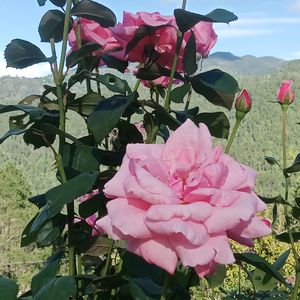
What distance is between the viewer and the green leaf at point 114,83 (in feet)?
2.29

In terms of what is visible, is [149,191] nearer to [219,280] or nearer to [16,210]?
[219,280]

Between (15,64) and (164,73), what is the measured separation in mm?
192

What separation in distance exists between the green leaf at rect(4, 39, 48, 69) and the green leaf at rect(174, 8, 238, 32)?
190 mm

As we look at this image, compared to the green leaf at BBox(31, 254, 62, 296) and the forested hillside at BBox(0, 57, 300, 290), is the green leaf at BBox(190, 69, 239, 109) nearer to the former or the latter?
the green leaf at BBox(31, 254, 62, 296)

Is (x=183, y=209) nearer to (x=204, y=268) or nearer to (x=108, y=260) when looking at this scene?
(x=204, y=268)

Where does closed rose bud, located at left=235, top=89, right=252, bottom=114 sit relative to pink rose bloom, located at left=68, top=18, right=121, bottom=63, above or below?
below

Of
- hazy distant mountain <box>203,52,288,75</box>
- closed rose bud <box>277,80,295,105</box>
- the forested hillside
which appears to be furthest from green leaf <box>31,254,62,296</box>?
hazy distant mountain <box>203,52,288,75</box>

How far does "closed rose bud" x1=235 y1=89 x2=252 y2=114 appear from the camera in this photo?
74cm

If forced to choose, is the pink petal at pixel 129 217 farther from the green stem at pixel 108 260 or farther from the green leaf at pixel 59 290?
the green stem at pixel 108 260

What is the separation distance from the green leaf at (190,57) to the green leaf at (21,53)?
18 centimetres

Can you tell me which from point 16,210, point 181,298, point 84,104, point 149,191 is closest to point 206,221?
point 149,191

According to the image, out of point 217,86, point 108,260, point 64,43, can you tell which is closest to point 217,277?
point 108,260

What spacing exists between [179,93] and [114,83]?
81 millimetres

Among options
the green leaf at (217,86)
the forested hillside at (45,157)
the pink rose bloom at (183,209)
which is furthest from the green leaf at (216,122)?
the forested hillside at (45,157)
